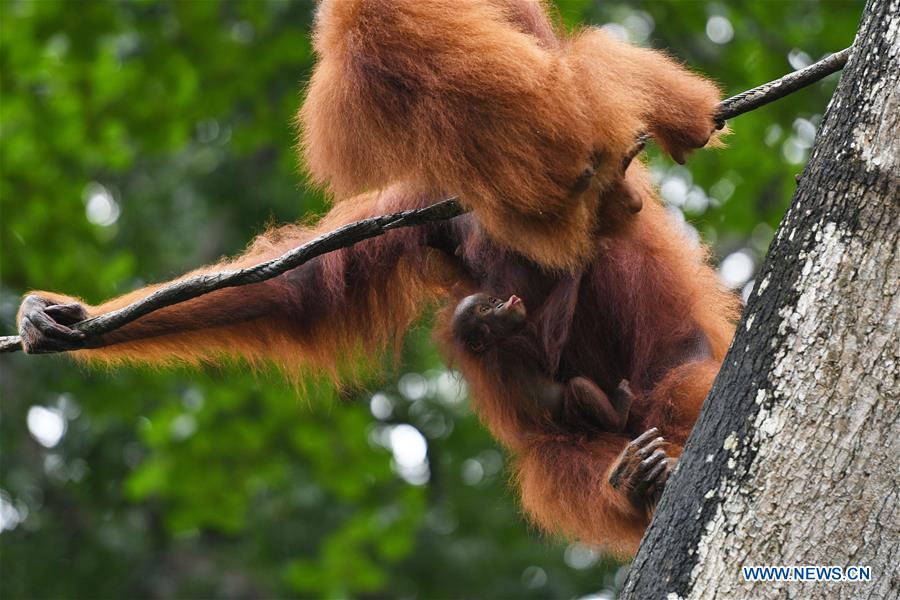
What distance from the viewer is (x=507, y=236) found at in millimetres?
3111

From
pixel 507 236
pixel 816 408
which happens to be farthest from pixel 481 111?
pixel 816 408

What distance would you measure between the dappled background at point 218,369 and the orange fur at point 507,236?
2.96 meters

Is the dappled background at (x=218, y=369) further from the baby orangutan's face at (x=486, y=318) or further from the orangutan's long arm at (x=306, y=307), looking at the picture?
the baby orangutan's face at (x=486, y=318)

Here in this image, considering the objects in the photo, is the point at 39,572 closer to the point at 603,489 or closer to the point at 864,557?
the point at 603,489

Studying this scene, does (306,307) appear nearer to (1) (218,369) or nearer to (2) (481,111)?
(2) (481,111)

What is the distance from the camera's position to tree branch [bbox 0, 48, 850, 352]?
309 cm

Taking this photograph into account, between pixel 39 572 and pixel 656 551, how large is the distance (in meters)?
8.20

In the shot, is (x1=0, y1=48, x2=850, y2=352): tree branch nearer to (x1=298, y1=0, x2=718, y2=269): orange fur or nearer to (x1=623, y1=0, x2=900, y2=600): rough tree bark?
(x1=298, y1=0, x2=718, y2=269): orange fur

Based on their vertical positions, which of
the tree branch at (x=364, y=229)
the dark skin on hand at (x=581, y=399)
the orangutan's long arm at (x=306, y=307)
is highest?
the tree branch at (x=364, y=229)

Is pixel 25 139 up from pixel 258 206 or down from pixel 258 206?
up

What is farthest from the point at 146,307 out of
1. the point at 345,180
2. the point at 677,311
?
the point at 677,311

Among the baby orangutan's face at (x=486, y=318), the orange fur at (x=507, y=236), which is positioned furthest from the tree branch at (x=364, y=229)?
the baby orangutan's face at (x=486, y=318)

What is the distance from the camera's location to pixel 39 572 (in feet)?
31.4

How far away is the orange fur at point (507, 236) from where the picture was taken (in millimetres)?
2955
